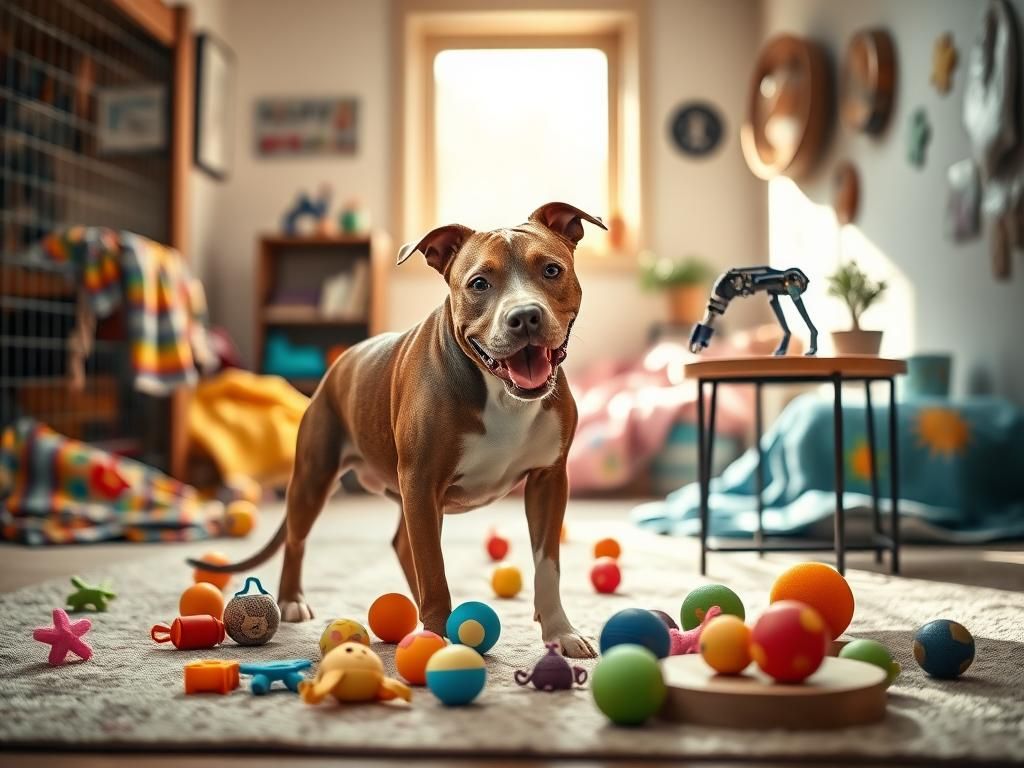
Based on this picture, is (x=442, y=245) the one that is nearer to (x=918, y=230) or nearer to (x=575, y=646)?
(x=575, y=646)

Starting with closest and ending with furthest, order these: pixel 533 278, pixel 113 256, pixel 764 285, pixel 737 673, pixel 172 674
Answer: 1. pixel 737 673
2. pixel 172 674
3. pixel 533 278
4. pixel 764 285
5. pixel 113 256

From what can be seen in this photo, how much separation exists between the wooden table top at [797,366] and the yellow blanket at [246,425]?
113 inches

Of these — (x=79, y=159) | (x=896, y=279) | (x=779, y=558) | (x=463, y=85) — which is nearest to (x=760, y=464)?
(x=779, y=558)

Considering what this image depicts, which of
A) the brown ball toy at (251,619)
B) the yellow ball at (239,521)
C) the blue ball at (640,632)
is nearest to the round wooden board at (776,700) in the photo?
the blue ball at (640,632)

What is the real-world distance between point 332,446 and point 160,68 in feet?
12.5

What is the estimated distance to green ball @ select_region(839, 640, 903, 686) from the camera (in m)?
1.56

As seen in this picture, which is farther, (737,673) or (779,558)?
(779,558)

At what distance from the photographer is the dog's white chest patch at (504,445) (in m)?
1.91

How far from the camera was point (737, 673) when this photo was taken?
147cm

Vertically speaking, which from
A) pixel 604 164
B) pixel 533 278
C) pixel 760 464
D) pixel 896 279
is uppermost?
pixel 604 164

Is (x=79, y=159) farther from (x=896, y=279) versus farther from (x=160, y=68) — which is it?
(x=896, y=279)

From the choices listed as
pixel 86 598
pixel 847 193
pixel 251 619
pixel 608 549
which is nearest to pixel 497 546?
pixel 608 549

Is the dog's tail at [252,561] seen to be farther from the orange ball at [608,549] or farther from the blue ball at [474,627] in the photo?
the orange ball at [608,549]

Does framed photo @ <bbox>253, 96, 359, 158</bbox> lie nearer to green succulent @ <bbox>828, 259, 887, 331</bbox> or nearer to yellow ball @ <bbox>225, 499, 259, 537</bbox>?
yellow ball @ <bbox>225, 499, 259, 537</bbox>
